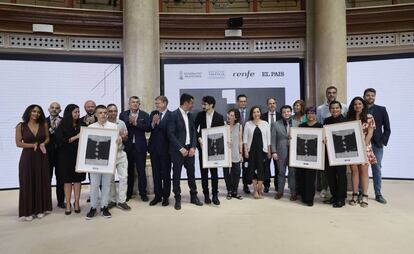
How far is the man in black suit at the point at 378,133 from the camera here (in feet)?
17.0

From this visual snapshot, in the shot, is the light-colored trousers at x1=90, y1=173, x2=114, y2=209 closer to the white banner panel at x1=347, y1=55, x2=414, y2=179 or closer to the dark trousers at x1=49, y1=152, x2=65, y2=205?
the dark trousers at x1=49, y1=152, x2=65, y2=205

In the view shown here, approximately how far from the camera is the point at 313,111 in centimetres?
507

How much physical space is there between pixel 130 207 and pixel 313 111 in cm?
305

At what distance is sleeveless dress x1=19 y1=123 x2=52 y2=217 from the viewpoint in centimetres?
452

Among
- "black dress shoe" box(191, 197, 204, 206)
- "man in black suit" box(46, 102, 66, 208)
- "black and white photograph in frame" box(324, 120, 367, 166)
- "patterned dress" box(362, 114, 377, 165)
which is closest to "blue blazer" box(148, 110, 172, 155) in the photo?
"black dress shoe" box(191, 197, 204, 206)

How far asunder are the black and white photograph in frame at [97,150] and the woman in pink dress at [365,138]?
3427 mm

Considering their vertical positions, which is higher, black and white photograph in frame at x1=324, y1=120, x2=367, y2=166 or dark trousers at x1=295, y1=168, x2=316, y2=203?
black and white photograph in frame at x1=324, y1=120, x2=367, y2=166

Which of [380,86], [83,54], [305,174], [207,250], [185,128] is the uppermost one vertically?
[83,54]

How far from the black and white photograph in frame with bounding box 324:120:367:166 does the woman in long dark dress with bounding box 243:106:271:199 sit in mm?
959

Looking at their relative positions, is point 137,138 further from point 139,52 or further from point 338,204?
point 338,204

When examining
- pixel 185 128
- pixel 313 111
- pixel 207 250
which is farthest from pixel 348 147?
pixel 207 250

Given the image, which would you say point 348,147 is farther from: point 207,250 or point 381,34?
point 381,34

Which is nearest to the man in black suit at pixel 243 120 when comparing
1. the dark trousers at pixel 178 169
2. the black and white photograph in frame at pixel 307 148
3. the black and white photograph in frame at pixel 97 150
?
the black and white photograph in frame at pixel 307 148

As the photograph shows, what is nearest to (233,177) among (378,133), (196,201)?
(196,201)
